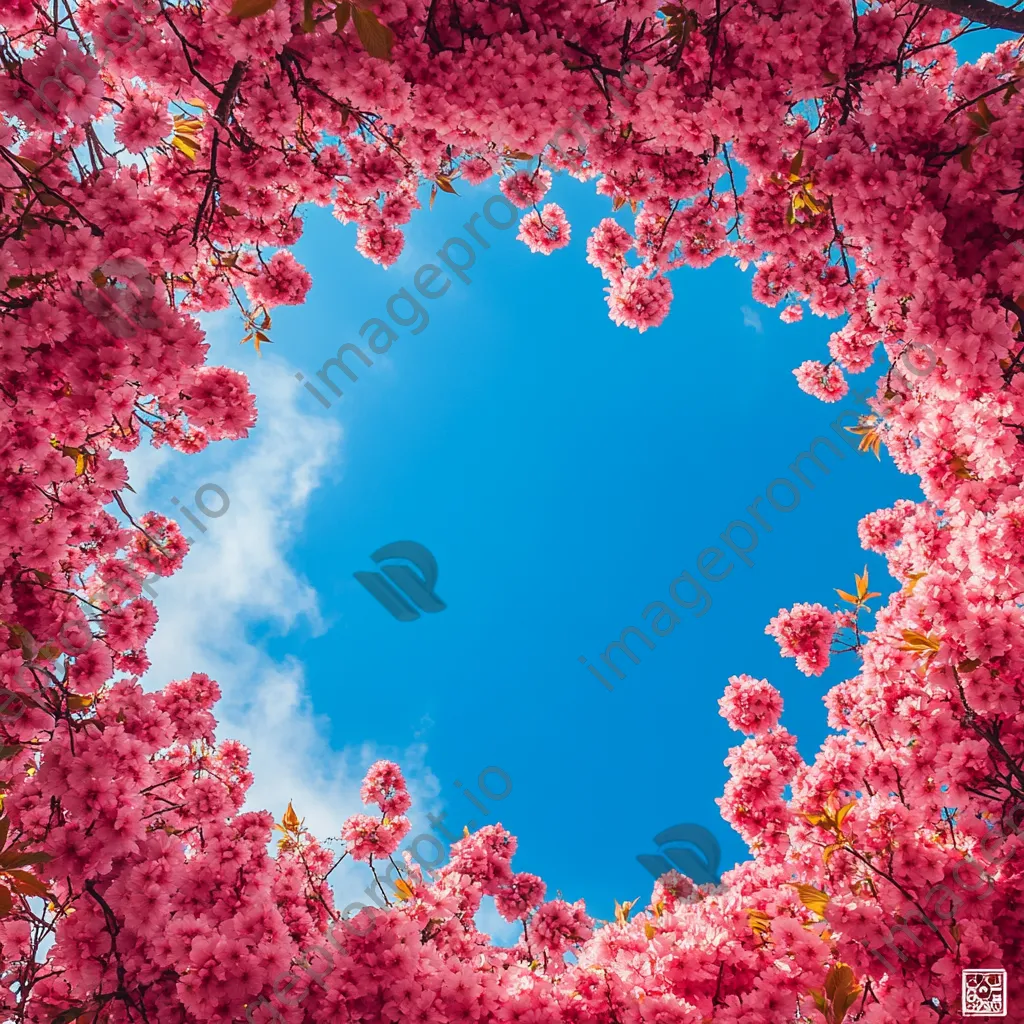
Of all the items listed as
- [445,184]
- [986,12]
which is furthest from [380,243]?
[986,12]

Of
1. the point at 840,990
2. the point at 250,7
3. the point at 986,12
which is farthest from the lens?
the point at 986,12

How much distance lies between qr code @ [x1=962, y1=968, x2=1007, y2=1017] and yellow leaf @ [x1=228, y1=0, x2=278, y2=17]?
502 centimetres

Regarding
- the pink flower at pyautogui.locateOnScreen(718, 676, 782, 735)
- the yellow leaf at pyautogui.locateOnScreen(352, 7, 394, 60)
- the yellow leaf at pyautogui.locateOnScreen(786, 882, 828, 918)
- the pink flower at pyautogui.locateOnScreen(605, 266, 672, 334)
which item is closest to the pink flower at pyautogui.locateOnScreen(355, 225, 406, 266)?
the pink flower at pyautogui.locateOnScreen(605, 266, 672, 334)

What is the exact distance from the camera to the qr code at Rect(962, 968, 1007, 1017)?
2.90 metres

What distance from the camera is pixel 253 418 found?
12.6 ft

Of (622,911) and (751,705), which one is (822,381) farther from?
(622,911)

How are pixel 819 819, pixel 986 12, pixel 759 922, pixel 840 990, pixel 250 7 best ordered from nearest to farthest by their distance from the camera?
pixel 250 7, pixel 840 990, pixel 986 12, pixel 759 922, pixel 819 819

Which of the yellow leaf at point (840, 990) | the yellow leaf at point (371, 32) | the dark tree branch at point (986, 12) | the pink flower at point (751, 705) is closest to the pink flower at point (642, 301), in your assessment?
the dark tree branch at point (986, 12)

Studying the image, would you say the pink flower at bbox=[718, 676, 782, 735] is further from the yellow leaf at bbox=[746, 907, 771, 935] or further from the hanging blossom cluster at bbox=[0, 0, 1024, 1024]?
the yellow leaf at bbox=[746, 907, 771, 935]

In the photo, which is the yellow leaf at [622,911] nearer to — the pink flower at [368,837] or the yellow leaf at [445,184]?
the pink flower at [368,837]

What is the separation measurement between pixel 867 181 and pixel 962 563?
2.27 m

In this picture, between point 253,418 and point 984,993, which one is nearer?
point 984,993

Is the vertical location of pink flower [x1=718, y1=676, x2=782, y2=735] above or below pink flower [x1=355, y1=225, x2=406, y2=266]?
below

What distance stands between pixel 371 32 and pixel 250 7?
1.38ft
